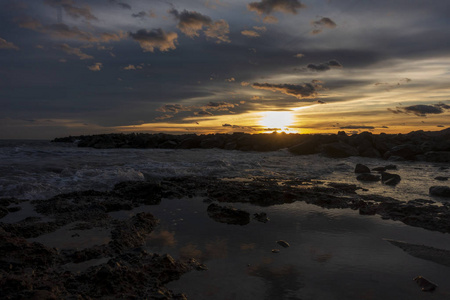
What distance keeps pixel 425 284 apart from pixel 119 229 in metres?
4.56

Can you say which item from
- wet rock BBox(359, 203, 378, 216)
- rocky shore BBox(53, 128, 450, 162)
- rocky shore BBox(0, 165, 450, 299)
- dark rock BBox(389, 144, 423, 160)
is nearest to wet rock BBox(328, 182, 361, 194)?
rocky shore BBox(0, 165, 450, 299)

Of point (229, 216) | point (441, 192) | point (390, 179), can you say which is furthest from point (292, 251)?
point (390, 179)

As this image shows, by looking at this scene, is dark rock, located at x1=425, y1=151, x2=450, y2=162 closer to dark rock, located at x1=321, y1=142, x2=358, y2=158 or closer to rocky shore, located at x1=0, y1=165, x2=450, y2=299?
dark rock, located at x1=321, y1=142, x2=358, y2=158

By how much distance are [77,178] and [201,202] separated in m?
5.21

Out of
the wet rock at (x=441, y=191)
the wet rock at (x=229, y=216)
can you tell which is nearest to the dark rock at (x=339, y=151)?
the wet rock at (x=441, y=191)

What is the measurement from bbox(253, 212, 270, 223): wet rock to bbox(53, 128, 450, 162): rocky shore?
17.3 meters

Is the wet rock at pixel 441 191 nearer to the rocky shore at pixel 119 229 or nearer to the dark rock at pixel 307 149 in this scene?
the rocky shore at pixel 119 229

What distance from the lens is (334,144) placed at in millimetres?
21797

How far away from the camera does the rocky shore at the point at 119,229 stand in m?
2.97

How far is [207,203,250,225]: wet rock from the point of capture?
5445 mm

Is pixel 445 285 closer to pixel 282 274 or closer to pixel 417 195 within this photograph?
pixel 282 274

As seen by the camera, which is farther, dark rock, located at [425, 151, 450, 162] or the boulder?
dark rock, located at [425, 151, 450, 162]

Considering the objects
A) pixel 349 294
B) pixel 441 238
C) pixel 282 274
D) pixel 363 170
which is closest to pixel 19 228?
pixel 282 274

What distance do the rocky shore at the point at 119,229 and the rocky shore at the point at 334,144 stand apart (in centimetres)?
1331
